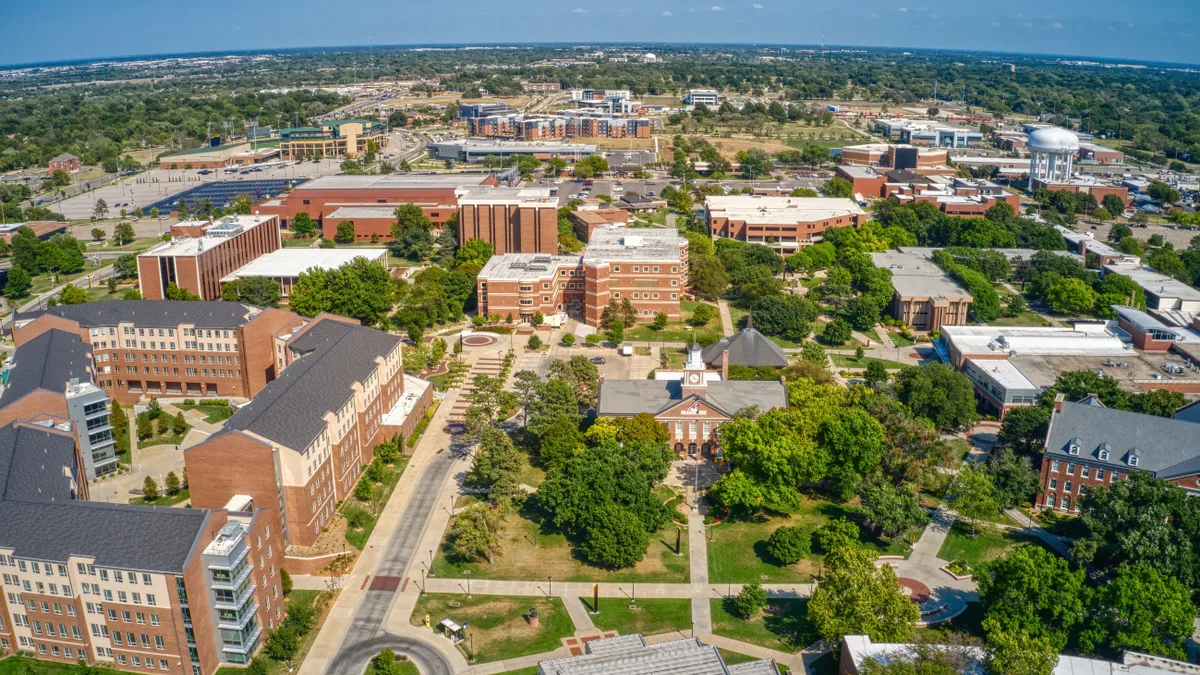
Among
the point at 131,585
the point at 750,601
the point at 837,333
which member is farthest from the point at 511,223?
the point at 131,585

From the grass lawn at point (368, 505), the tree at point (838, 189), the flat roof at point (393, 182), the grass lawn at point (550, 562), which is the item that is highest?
the flat roof at point (393, 182)

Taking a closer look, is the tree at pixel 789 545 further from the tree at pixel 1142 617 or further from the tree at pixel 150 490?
the tree at pixel 150 490

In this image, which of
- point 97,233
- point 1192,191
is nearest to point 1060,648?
point 97,233

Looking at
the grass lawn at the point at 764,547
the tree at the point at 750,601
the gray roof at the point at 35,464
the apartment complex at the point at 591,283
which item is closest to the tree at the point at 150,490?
the gray roof at the point at 35,464

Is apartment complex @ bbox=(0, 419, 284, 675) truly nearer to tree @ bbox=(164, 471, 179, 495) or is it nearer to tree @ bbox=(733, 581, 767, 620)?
tree @ bbox=(164, 471, 179, 495)

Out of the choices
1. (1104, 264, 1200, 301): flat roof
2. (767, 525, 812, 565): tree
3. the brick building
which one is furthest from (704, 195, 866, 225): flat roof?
(767, 525, 812, 565): tree

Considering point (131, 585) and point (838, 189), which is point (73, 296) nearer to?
point (131, 585)
